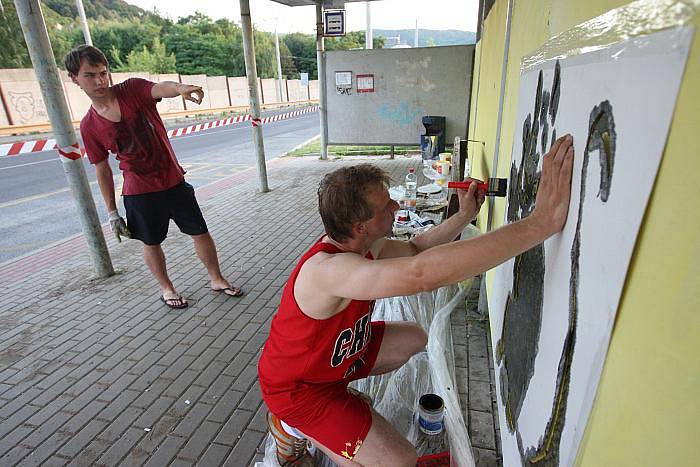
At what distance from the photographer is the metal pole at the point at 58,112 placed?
12.7 ft

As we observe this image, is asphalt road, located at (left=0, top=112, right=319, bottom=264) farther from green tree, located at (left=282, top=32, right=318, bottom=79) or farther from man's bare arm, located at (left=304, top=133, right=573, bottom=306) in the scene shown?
green tree, located at (left=282, top=32, right=318, bottom=79)

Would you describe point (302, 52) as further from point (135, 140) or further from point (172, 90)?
point (135, 140)

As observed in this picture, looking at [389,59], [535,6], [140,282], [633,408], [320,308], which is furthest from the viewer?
[389,59]

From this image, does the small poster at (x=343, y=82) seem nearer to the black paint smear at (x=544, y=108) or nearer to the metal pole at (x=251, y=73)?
the metal pole at (x=251, y=73)

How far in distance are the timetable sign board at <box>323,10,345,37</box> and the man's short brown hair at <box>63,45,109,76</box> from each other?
25.6 ft

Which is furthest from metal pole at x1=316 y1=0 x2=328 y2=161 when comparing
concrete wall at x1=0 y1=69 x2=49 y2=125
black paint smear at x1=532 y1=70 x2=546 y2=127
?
concrete wall at x1=0 y1=69 x2=49 y2=125

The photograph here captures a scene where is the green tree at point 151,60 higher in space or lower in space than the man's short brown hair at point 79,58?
higher

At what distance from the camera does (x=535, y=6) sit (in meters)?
1.94

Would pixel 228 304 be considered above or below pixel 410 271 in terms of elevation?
below

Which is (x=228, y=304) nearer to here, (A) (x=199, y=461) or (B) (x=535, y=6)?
(A) (x=199, y=461)

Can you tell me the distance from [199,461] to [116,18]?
218 feet

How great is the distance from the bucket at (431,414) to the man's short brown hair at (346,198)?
1.22 meters

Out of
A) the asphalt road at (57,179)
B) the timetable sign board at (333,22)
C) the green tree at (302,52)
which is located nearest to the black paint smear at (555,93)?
the asphalt road at (57,179)

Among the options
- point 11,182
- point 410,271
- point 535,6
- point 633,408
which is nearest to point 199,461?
point 410,271
